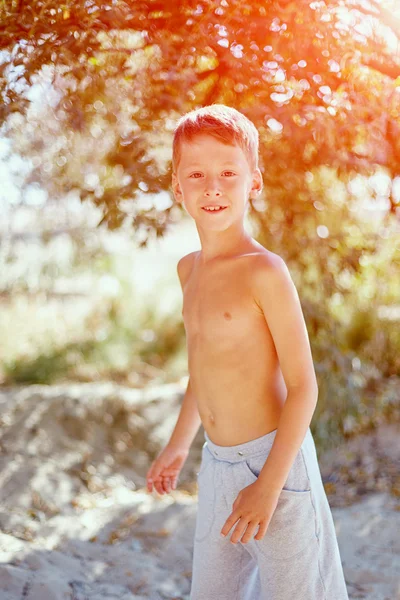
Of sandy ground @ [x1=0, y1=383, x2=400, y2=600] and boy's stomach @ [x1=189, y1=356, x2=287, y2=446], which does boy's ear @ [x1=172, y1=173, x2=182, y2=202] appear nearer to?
boy's stomach @ [x1=189, y1=356, x2=287, y2=446]

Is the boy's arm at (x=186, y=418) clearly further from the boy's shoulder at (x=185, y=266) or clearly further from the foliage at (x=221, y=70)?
the foliage at (x=221, y=70)

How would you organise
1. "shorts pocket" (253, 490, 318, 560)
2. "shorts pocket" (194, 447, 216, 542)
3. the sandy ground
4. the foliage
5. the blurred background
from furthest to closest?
the sandy ground < the blurred background < the foliage < "shorts pocket" (194, 447, 216, 542) < "shorts pocket" (253, 490, 318, 560)

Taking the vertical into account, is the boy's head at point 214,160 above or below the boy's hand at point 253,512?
above

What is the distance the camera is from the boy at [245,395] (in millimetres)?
1661

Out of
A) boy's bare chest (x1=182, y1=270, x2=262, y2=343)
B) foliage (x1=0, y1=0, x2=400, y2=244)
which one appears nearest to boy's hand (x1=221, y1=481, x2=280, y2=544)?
boy's bare chest (x1=182, y1=270, x2=262, y2=343)

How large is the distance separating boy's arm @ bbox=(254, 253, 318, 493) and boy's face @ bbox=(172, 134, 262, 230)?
0.20 metres

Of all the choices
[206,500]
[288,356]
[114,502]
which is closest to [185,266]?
[288,356]

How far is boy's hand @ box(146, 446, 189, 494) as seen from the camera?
82.5 inches

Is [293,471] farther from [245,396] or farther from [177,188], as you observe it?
[177,188]

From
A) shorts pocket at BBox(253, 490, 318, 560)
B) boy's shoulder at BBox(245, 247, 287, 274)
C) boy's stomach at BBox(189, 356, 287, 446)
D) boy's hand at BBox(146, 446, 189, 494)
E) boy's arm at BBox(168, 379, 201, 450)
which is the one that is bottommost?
boy's hand at BBox(146, 446, 189, 494)

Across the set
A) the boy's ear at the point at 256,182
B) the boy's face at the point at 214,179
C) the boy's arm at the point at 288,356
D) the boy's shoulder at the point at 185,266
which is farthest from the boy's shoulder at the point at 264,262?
the boy's shoulder at the point at 185,266

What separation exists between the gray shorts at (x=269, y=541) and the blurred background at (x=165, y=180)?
42.2 inches

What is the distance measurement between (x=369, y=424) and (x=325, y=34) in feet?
11.9

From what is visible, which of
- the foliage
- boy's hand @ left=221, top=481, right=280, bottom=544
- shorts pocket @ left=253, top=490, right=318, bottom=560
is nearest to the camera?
boy's hand @ left=221, top=481, right=280, bottom=544
